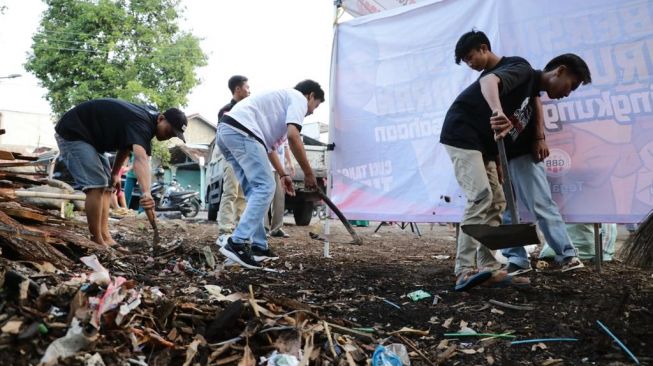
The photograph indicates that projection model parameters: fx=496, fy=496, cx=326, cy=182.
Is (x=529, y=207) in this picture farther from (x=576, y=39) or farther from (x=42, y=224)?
(x=42, y=224)

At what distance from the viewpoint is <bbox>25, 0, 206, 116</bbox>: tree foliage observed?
2097 centimetres

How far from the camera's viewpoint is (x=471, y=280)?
3082mm

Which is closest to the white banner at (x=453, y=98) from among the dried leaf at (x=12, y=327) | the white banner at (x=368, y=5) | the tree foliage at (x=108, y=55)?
the white banner at (x=368, y=5)

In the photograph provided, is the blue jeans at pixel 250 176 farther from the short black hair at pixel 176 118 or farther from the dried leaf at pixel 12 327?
the dried leaf at pixel 12 327

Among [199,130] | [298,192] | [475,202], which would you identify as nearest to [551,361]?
[475,202]

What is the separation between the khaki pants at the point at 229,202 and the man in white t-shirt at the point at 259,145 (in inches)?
64.3

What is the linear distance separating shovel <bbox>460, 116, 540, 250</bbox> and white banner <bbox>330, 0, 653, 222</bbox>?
3.22ft

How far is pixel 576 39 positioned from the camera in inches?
148

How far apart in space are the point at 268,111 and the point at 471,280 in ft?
7.34

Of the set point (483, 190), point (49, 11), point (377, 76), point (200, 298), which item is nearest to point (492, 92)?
point (483, 190)

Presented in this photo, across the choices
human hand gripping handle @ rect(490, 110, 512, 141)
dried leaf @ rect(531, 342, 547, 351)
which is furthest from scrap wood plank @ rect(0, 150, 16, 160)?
dried leaf @ rect(531, 342, 547, 351)

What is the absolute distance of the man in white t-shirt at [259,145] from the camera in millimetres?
3984

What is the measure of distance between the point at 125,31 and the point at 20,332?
22.4 m

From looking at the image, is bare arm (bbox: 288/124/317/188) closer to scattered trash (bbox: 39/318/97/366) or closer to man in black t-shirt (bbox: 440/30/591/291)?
man in black t-shirt (bbox: 440/30/591/291)
